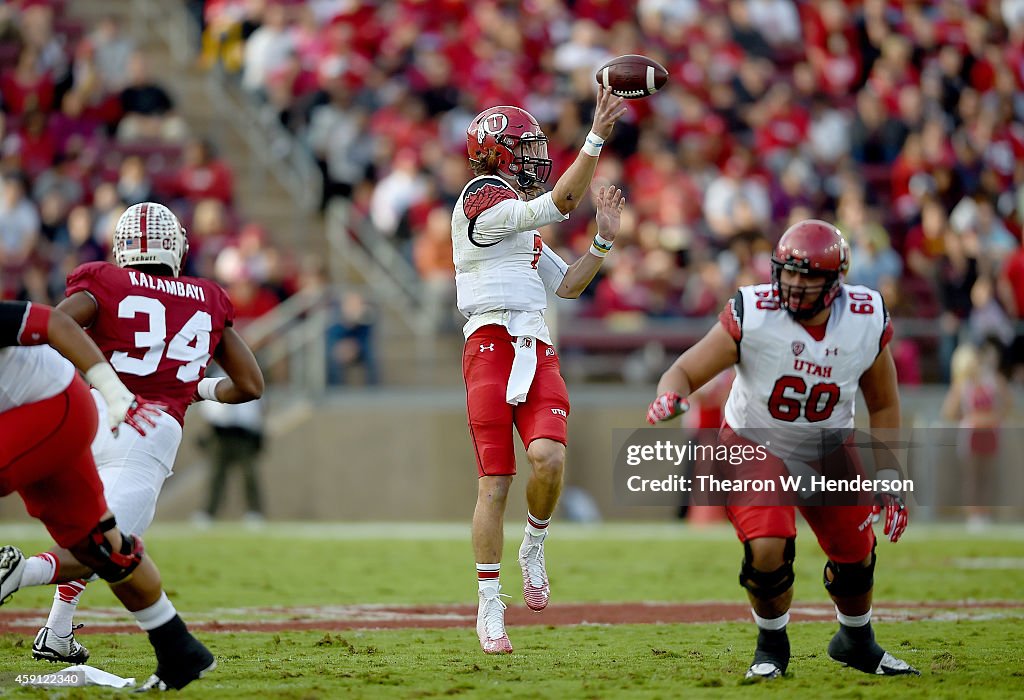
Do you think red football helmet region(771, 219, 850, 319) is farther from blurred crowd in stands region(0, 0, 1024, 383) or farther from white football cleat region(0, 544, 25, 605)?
blurred crowd in stands region(0, 0, 1024, 383)

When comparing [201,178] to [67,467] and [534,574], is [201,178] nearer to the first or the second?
[534,574]

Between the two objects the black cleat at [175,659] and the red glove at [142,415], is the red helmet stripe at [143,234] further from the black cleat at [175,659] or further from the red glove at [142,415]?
the black cleat at [175,659]

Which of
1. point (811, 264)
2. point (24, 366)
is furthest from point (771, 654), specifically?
point (24, 366)

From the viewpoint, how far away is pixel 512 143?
6.87 metres

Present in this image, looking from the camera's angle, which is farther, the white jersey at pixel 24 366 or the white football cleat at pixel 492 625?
the white football cleat at pixel 492 625

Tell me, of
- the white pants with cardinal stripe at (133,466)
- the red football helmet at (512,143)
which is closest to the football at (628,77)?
the red football helmet at (512,143)

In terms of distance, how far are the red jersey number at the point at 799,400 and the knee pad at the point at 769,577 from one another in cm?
50

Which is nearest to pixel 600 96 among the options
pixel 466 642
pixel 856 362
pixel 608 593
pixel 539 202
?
pixel 539 202

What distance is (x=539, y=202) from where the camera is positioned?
21.3 ft

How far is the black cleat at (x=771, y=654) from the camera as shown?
571 centimetres

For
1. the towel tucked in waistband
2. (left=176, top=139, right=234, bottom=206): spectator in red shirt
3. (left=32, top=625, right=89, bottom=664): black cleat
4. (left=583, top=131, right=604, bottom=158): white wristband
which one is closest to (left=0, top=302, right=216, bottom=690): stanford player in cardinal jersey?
(left=32, top=625, right=89, bottom=664): black cleat

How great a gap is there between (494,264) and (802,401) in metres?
1.64

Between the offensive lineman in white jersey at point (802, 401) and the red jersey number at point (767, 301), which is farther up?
the red jersey number at point (767, 301)

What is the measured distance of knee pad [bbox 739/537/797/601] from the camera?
18.7ft
